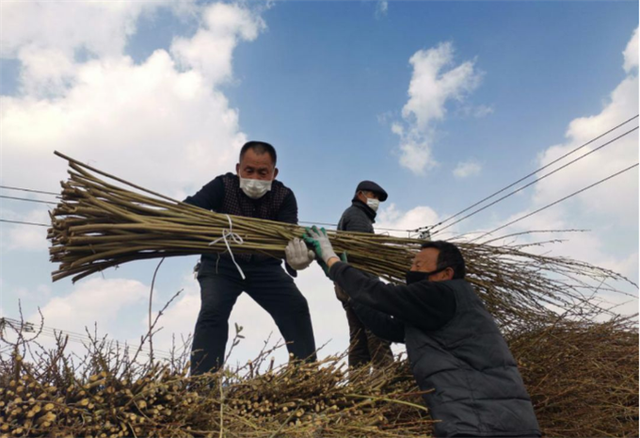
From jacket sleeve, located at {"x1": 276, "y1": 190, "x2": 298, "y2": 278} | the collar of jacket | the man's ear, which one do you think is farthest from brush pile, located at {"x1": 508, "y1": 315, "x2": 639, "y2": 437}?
jacket sleeve, located at {"x1": 276, "y1": 190, "x2": 298, "y2": 278}

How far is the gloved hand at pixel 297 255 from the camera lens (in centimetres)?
267

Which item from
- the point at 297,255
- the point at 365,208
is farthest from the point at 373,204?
the point at 297,255

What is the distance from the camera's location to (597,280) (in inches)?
132

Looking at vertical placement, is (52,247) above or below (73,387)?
above

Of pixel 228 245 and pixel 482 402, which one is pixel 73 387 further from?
pixel 482 402

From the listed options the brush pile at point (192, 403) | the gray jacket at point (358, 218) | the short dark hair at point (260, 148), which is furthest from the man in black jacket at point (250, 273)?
the gray jacket at point (358, 218)

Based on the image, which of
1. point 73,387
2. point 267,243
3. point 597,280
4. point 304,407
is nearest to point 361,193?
point 267,243

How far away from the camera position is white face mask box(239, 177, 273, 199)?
2.92 meters

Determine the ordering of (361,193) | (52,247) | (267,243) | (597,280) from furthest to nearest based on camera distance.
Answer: (361,193) < (597,280) < (267,243) < (52,247)

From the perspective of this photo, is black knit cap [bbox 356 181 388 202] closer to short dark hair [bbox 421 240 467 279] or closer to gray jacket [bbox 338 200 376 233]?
gray jacket [bbox 338 200 376 233]

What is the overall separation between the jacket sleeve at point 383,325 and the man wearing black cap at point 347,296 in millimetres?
718

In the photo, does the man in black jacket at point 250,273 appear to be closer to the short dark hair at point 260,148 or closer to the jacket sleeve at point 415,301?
the short dark hair at point 260,148

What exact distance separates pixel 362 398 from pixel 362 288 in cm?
53

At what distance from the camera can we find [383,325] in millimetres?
2547
